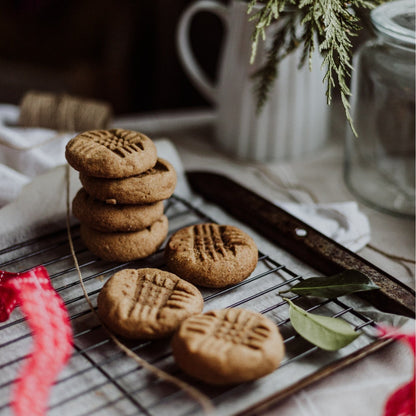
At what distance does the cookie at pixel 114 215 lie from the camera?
38.5 inches

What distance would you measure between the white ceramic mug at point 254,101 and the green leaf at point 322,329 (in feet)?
2.17

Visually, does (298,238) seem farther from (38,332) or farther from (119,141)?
(38,332)

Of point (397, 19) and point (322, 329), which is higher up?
point (397, 19)

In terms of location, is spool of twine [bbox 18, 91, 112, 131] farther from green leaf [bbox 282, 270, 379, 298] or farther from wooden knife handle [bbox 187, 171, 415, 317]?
green leaf [bbox 282, 270, 379, 298]

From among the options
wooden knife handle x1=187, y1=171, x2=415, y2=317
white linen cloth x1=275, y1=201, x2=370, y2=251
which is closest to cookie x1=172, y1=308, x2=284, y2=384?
wooden knife handle x1=187, y1=171, x2=415, y2=317

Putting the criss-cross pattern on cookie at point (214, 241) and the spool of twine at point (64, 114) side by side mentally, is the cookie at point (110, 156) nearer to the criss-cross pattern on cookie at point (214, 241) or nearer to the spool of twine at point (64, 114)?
the criss-cross pattern on cookie at point (214, 241)

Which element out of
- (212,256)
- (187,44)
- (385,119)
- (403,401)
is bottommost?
(403,401)

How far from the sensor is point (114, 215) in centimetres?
98

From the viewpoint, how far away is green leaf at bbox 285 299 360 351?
2.71 feet

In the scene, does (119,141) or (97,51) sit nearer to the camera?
(119,141)

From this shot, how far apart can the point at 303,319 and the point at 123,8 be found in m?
2.08

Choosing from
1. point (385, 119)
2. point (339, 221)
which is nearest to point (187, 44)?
point (385, 119)

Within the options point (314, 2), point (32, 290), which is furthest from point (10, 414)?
point (314, 2)

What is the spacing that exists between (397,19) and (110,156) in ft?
2.06
